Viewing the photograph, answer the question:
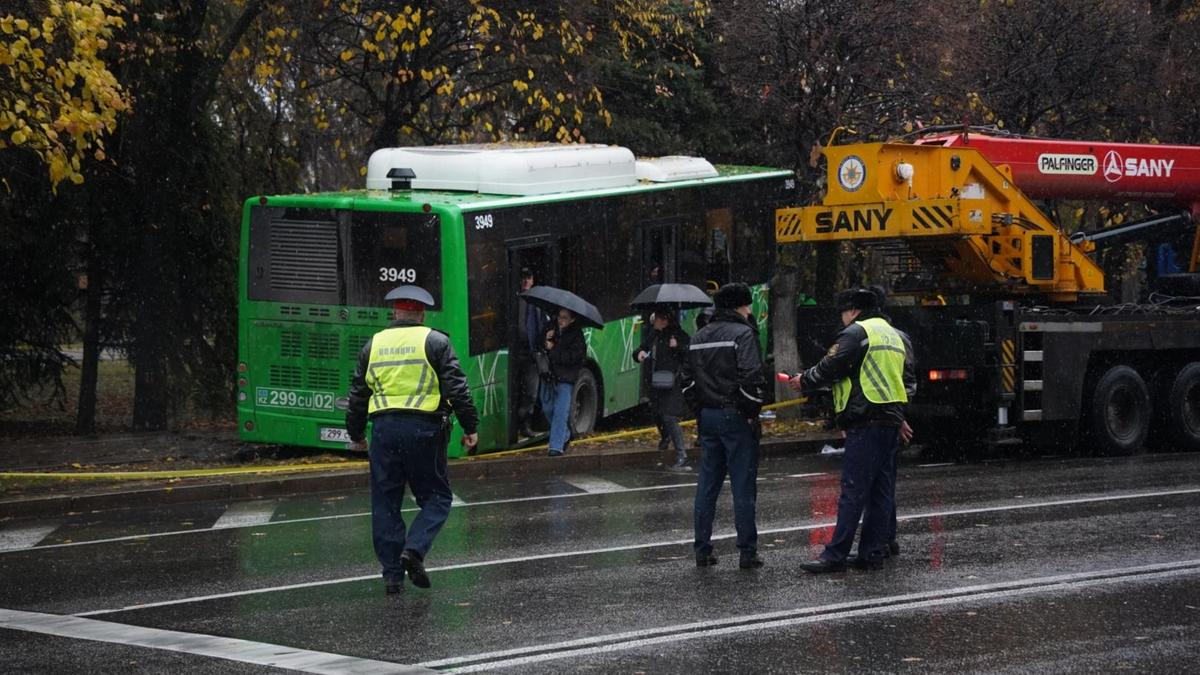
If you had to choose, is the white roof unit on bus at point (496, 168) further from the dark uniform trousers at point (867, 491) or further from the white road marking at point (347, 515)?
the dark uniform trousers at point (867, 491)

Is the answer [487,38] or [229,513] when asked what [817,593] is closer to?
[229,513]

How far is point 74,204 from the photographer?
21750mm

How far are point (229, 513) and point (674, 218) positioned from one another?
27.1ft

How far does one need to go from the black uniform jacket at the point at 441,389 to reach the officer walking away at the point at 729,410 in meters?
1.48

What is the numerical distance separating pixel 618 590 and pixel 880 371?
206 centimetres

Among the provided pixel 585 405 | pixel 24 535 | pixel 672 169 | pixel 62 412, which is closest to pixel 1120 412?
pixel 585 405

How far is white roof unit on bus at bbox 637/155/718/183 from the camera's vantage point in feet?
68.1

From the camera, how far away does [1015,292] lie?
17.7 meters

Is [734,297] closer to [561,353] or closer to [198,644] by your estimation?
[198,644]

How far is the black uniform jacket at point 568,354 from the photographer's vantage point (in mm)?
17250

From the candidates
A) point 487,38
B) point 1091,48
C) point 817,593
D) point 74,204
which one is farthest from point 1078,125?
point 817,593

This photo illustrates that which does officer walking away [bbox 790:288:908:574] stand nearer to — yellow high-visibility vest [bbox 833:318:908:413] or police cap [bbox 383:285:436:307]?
yellow high-visibility vest [bbox 833:318:908:413]

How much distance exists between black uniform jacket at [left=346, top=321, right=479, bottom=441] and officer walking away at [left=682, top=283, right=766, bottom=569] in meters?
1.48

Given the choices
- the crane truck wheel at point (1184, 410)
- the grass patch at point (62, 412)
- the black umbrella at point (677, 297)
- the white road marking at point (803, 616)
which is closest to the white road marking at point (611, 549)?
the white road marking at point (803, 616)
